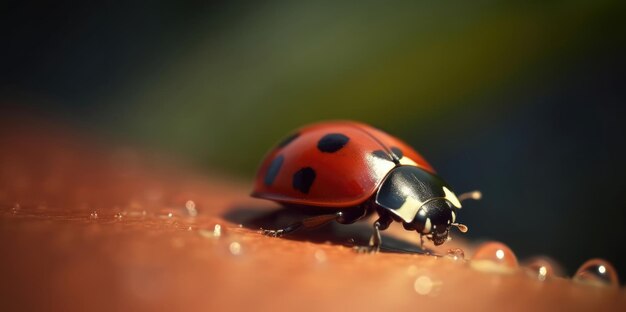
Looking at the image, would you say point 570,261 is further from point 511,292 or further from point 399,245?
point 511,292

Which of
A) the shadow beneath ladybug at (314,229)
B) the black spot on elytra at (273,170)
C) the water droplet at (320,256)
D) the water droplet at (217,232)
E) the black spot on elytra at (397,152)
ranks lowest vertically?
the water droplet at (320,256)

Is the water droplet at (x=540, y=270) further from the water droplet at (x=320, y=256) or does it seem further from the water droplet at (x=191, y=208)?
the water droplet at (x=191, y=208)

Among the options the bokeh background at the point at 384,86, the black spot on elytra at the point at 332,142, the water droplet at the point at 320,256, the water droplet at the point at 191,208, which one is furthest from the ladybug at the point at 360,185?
the bokeh background at the point at 384,86

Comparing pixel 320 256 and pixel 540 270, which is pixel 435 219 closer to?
pixel 540 270

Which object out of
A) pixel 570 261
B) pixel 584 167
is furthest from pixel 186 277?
pixel 584 167

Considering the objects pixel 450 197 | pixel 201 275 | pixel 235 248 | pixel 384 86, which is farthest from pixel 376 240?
pixel 384 86

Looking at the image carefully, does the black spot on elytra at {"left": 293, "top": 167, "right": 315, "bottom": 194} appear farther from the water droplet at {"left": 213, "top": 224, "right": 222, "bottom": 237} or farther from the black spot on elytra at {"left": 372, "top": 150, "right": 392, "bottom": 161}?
the water droplet at {"left": 213, "top": 224, "right": 222, "bottom": 237}
